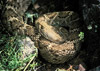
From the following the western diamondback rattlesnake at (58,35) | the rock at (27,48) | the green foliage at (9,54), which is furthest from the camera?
the western diamondback rattlesnake at (58,35)

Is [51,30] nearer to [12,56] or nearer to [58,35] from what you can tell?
[58,35]

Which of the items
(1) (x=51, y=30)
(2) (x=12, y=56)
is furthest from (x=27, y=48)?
(1) (x=51, y=30)

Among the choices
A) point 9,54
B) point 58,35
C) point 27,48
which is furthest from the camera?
point 58,35

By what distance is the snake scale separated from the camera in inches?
168

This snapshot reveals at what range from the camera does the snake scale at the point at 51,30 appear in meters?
4.26

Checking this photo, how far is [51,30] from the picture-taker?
4438 millimetres

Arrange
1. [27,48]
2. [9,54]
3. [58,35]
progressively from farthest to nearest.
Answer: [58,35] → [27,48] → [9,54]

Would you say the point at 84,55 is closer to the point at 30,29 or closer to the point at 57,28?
the point at 57,28

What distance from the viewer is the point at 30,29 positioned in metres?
4.54

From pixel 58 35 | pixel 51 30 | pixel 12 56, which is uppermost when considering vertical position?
pixel 51 30

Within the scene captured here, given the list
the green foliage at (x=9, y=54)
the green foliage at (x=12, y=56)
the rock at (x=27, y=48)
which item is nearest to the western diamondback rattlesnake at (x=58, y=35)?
the rock at (x=27, y=48)

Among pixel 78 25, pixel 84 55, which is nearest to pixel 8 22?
pixel 78 25

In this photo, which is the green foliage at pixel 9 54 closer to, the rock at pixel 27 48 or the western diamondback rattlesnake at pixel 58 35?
the rock at pixel 27 48

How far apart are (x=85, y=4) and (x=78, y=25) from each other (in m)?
0.83
